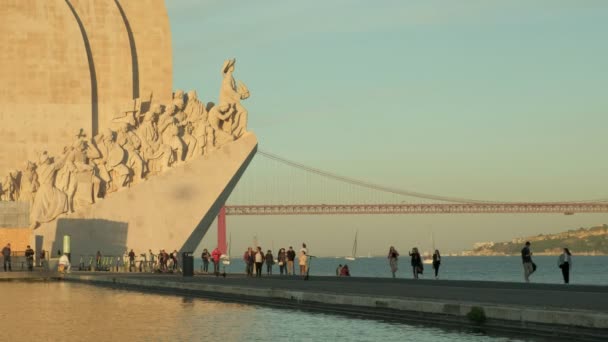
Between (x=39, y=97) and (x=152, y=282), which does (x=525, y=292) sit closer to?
(x=152, y=282)

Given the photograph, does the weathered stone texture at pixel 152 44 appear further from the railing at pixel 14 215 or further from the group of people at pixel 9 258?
the group of people at pixel 9 258

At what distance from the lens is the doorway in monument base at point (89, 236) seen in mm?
29859

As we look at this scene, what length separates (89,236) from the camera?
2994 centimetres

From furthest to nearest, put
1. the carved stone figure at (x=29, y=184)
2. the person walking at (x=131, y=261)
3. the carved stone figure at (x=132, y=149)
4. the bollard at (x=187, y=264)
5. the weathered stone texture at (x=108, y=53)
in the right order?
the weathered stone texture at (x=108, y=53) < the carved stone figure at (x=29, y=184) < the carved stone figure at (x=132, y=149) < the person walking at (x=131, y=261) < the bollard at (x=187, y=264)

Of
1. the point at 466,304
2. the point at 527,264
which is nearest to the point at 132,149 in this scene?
the point at 527,264

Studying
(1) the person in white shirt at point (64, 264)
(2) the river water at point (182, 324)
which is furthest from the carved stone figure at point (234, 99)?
(2) the river water at point (182, 324)

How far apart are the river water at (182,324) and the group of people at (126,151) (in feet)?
51.6

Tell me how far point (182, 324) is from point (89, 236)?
19685mm

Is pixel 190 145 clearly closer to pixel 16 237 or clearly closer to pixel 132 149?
pixel 132 149

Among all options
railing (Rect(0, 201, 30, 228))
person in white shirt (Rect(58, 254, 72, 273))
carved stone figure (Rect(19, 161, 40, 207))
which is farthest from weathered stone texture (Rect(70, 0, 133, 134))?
person in white shirt (Rect(58, 254, 72, 273))

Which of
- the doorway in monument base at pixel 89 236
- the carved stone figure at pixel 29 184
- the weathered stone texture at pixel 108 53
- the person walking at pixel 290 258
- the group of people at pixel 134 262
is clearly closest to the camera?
the person walking at pixel 290 258

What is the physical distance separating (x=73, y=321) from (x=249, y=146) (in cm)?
2028

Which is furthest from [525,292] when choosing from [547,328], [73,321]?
[73,321]

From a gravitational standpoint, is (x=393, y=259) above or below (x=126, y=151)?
below
